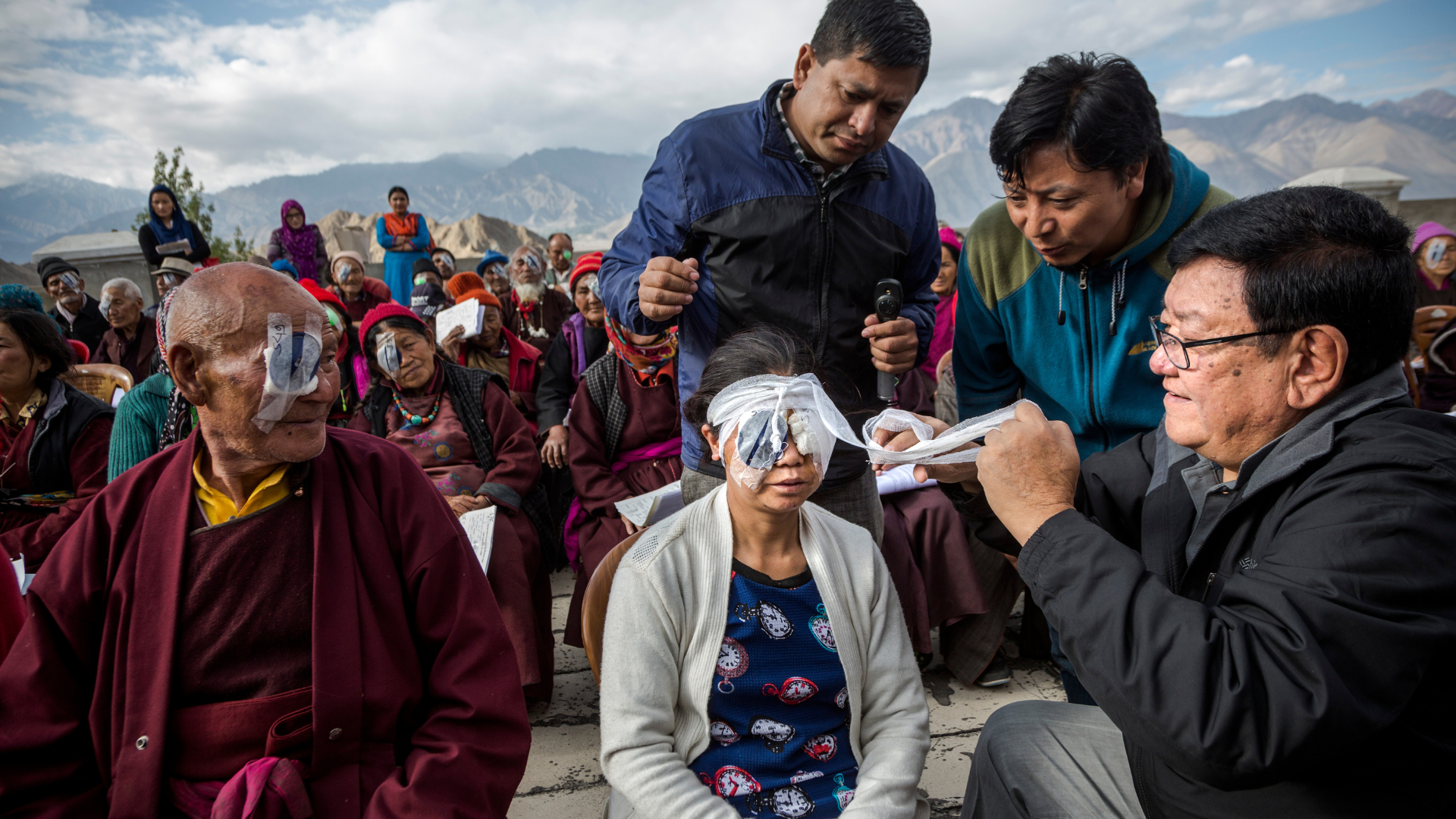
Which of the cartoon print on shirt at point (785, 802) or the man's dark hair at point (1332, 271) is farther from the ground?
the man's dark hair at point (1332, 271)

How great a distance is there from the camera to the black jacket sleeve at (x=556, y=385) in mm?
4805

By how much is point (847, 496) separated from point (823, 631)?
661mm

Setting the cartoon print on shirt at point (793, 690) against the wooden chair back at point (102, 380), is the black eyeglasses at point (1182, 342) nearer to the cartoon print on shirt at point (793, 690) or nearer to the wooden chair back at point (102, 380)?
the cartoon print on shirt at point (793, 690)

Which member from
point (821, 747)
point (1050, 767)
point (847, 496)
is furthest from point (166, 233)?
point (1050, 767)

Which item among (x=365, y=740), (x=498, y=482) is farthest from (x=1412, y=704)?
(x=498, y=482)

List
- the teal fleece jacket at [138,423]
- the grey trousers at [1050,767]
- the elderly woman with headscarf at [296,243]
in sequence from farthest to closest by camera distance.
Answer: the elderly woman with headscarf at [296,243] → the teal fleece jacket at [138,423] → the grey trousers at [1050,767]

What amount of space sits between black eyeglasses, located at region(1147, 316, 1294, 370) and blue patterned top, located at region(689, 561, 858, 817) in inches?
41.5

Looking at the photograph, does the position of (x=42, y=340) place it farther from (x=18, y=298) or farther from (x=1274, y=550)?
(x=1274, y=550)

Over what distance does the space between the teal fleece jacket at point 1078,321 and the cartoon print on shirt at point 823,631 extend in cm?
116

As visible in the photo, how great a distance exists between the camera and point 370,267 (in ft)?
41.6

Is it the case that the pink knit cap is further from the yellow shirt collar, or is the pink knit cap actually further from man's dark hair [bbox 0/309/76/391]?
man's dark hair [bbox 0/309/76/391]

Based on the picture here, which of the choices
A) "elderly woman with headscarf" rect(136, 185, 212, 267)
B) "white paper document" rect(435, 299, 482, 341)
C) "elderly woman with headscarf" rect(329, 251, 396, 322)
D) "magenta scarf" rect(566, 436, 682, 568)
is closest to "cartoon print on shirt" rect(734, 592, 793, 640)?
"magenta scarf" rect(566, 436, 682, 568)

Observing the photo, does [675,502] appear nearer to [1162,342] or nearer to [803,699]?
[803,699]

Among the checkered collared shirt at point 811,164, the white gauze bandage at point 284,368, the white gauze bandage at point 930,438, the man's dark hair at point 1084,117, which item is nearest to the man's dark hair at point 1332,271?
the white gauze bandage at point 930,438
